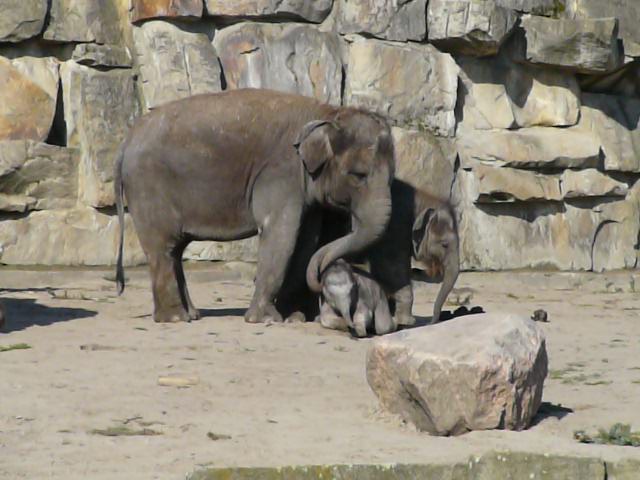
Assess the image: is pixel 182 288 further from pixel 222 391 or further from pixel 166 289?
pixel 222 391

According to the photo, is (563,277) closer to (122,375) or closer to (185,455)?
(122,375)

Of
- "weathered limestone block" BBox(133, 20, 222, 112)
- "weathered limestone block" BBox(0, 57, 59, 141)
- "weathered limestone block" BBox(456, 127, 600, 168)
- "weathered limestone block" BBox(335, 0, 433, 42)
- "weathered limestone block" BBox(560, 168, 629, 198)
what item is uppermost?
"weathered limestone block" BBox(335, 0, 433, 42)

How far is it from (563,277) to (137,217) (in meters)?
5.35

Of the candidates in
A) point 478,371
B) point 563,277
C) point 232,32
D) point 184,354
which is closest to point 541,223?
point 563,277

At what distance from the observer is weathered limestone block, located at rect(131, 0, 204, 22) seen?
49.4 feet

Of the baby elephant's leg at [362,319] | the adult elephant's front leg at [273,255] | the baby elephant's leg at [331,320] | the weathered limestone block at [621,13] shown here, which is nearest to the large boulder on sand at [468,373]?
the baby elephant's leg at [362,319]

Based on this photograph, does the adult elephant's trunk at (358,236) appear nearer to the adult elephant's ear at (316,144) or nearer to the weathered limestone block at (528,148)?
the adult elephant's ear at (316,144)

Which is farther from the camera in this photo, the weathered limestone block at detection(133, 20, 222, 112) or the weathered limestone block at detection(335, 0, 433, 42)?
the weathered limestone block at detection(335, 0, 433, 42)

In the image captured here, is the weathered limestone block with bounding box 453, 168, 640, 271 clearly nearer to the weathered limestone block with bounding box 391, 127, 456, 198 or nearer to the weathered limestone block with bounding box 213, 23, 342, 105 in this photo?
the weathered limestone block with bounding box 391, 127, 456, 198

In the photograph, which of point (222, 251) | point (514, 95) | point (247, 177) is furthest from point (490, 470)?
point (514, 95)

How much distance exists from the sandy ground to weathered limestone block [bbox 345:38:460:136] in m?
2.89

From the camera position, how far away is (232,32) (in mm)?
15391

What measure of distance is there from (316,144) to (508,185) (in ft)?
15.3

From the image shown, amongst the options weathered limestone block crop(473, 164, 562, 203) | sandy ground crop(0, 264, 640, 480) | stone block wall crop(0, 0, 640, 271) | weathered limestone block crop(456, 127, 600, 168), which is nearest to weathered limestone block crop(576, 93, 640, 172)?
stone block wall crop(0, 0, 640, 271)
